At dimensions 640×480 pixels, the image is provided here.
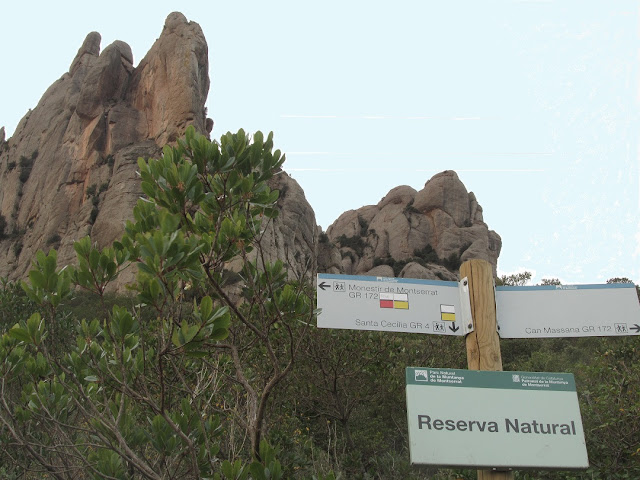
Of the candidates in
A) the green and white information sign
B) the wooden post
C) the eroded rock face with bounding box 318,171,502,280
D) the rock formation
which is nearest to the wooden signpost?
the wooden post

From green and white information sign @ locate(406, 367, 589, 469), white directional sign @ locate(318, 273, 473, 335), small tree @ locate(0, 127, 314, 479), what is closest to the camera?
small tree @ locate(0, 127, 314, 479)

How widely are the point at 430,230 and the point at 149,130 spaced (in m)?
22.5

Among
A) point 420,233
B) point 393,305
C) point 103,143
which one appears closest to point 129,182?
point 103,143

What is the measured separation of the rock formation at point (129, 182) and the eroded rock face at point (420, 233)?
10 cm

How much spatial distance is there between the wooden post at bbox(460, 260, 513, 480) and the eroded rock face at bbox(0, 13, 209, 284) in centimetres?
3417

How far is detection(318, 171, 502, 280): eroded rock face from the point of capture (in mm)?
47656

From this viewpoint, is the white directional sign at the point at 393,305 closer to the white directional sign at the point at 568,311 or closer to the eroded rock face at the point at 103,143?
the white directional sign at the point at 568,311

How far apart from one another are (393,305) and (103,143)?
42391 mm

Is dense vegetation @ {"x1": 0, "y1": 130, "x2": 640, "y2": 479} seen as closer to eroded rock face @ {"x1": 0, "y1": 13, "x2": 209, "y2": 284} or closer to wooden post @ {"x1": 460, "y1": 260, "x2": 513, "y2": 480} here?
wooden post @ {"x1": 460, "y1": 260, "x2": 513, "y2": 480}

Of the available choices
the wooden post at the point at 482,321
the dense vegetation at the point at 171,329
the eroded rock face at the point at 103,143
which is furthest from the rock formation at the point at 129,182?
the wooden post at the point at 482,321

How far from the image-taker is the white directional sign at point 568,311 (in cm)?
361

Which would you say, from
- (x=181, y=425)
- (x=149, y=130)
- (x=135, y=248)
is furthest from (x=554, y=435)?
(x=149, y=130)

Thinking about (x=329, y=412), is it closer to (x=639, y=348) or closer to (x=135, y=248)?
(x=639, y=348)

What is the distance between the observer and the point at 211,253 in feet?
11.2
